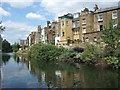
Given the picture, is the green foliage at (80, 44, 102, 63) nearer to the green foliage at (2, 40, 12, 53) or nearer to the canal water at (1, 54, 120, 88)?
the canal water at (1, 54, 120, 88)

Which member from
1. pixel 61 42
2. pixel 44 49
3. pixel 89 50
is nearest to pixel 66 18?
pixel 61 42

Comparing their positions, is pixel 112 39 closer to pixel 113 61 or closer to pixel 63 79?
pixel 113 61

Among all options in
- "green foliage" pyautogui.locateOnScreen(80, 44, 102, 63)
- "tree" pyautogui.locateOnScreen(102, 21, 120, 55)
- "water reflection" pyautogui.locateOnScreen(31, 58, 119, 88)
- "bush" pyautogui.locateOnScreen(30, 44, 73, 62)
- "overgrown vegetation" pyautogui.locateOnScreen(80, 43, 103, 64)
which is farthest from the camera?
"bush" pyautogui.locateOnScreen(30, 44, 73, 62)

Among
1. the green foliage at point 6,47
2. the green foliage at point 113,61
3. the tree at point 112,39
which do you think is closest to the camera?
the green foliage at point 113,61

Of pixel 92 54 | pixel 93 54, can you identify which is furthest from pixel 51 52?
pixel 93 54

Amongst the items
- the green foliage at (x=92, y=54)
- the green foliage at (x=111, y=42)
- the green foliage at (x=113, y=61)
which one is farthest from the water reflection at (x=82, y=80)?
the green foliage at (x=92, y=54)

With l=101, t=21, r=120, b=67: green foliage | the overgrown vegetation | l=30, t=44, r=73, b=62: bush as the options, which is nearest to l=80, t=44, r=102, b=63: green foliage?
the overgrown vegetation

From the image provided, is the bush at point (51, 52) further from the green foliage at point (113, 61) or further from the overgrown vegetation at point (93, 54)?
the green foliage at point (113, 61)

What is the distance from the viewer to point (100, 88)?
61.9 ft

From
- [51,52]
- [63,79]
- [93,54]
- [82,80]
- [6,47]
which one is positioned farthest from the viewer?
[6,47]

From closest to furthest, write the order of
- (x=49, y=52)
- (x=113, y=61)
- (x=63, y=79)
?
(x=63, y=79) → (x=113, y=61) → (x=49, y=52)

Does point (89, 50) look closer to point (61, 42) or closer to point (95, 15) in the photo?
point (95, 15)

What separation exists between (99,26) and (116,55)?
27.3 metres

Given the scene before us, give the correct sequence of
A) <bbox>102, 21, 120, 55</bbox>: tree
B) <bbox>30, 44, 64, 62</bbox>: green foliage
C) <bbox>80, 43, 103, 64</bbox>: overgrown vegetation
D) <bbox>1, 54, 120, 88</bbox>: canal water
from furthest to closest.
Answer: <bbox>30, 44, 64, 62</bbox>: green foliage < <bbox>80, 43, 103, 64</bbox>: overgrown vegetation < <bbox>102, 21, 120, 55</bbox>: tree < <bbox>1, 54, 120, 88</bbox>: canal water
